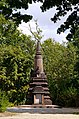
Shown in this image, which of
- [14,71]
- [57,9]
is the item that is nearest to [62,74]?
[14,71]

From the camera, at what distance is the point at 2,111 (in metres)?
20.6

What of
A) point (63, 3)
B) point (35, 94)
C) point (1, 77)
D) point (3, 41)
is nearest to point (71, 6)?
point (63, 3)

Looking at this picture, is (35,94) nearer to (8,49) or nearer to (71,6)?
(8,49)

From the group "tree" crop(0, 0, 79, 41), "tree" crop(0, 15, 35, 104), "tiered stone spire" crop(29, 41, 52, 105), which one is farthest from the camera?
"tree" crop(0, 15, 35, 104)

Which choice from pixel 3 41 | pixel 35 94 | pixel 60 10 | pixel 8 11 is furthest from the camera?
pixel 3 41

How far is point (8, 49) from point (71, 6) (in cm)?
2761

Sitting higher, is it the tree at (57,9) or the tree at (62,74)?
the tree at (62,74)

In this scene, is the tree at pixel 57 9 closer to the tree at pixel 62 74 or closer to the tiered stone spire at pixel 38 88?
the tiered stone spire at pixel 38 88

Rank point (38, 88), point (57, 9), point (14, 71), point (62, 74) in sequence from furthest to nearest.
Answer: point (62, 74), point (14, 71), point (38, 88), point (57, 9)

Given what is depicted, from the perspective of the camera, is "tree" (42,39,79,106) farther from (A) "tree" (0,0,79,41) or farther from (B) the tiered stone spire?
(A) "tree" (0,0,79,41)

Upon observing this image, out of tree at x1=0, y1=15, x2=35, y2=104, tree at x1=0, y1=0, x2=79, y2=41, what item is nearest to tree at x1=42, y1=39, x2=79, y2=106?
tree at x1=0, y1=15, x2=35, y2=104

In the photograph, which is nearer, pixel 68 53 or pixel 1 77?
pixel 1 77

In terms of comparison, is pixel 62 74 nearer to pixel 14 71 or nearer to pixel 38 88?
pixel 14 71

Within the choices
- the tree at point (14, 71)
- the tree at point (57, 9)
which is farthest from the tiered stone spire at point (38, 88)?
the tree at point (57, 9)
